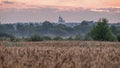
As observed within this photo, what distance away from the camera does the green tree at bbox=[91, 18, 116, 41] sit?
80812mm

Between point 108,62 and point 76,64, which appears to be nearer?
point 76,64

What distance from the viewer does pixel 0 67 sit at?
17.3 ft

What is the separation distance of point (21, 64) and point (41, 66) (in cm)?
30

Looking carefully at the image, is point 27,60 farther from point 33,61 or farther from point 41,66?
point 41,66

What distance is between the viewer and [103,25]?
8550 centimetres

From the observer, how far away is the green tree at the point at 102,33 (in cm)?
8081

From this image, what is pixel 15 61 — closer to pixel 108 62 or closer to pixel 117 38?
pixel 108 62

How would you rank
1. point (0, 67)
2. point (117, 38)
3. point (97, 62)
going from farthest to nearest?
point (117, 38)
point (97, 62)
point (0, 67)

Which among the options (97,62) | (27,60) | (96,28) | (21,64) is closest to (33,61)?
A: (27,60)

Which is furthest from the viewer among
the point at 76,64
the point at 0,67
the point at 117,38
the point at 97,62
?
the point at 117,38

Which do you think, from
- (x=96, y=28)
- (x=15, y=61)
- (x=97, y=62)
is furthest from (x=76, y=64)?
(x=96, y=28)

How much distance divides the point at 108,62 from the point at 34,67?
1.42 metres

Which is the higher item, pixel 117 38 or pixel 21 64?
pixel 21 64

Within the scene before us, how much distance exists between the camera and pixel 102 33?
82.0m
